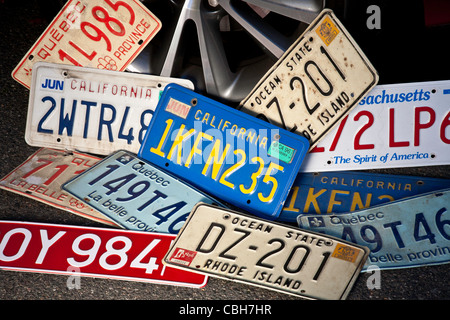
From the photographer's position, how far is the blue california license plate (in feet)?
7.75

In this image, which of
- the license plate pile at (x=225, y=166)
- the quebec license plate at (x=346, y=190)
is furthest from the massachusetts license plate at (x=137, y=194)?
the quebec license plate at (x=346, y=190)

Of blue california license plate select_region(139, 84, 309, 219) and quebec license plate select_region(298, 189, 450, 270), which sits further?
blue california license plate select_region(139, 84, 309, 219)

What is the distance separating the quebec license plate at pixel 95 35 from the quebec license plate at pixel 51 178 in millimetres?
428

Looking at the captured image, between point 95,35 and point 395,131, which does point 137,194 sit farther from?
point 395,131

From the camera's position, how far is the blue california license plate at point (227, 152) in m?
2.36

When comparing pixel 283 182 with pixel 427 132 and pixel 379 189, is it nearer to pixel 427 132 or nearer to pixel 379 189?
pixel 379 189

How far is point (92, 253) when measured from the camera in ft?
7.25

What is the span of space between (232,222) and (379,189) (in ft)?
2.44

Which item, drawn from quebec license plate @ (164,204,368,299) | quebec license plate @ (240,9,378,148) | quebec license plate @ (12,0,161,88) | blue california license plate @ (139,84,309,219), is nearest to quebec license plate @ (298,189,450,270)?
quebec license plate @ (164,204,368,299)

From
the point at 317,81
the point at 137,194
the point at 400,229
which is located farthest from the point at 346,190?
the point at 137,194

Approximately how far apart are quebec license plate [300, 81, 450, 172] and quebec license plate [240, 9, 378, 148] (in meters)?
0.13

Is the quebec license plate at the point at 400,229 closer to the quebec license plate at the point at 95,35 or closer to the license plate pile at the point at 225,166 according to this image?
the license plate pile at the point at 225,166

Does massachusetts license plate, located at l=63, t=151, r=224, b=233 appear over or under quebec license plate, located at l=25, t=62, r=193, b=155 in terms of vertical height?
under

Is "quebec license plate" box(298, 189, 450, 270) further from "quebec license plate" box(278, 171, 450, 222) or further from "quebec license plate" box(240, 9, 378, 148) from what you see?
"quebec license plate" box(240, 9, 378, 148)
